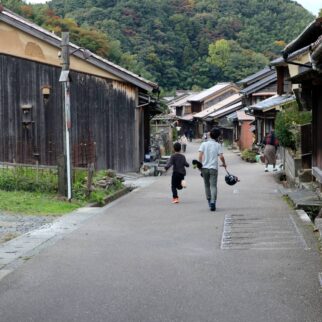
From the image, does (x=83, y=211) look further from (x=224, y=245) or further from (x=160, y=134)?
(x=160, y=134)

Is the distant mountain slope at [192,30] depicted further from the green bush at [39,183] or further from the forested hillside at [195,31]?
the green bush at [39,183]

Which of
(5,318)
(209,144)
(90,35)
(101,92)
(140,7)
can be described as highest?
(140,7)

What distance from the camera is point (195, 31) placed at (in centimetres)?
10850

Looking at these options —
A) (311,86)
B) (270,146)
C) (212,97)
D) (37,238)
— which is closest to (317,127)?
(311,86)

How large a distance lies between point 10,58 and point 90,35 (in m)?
28.1

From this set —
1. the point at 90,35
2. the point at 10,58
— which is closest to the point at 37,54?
the point at 10,58

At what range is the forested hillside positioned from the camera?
93125 mm

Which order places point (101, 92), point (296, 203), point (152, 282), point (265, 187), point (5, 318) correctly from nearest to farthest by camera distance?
point (5, 318) → point (152, 282) → point (296, 203) → point (265, 187) → point (101, 92)

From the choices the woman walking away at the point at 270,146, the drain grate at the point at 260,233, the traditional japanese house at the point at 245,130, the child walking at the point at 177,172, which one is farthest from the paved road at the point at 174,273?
the traditional japanese house at the point at 245,130

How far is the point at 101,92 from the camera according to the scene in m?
23.8

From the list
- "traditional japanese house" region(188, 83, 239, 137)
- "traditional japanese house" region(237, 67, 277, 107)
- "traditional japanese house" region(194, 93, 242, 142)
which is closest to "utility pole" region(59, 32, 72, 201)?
"traditional japanese house" region(237, 67, 277, 107)

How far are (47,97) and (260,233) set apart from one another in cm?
1462

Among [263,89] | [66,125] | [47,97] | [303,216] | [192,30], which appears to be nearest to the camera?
[303,216]

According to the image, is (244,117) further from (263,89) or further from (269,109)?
(269,109)
